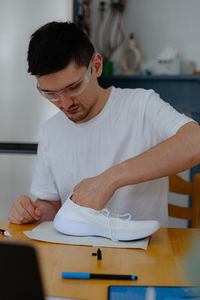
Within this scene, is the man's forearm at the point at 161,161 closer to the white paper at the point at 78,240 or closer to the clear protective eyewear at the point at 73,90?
the white paper at the point at 78,240

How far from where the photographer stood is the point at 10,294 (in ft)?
1.83

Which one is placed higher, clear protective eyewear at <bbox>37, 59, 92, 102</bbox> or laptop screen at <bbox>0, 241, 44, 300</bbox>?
clear protective eyewear at <bbox>37, 59, 92, 102</bbox>

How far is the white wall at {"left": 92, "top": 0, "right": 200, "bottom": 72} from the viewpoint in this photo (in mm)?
3363

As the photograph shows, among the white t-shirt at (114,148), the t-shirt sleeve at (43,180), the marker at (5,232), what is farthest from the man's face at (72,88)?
the marker at (5,232)

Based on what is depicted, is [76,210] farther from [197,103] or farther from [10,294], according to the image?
[197,103]

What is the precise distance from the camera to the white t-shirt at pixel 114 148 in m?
1.61

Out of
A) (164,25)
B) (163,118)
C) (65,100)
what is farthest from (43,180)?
(164,25)

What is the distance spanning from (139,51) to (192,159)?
2.31 metres

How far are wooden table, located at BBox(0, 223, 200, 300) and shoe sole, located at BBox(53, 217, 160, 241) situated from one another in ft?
0.13

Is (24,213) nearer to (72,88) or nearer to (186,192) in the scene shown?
(72,88)

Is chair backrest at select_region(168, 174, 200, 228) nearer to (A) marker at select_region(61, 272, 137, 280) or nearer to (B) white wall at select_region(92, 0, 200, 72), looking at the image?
(A) marker at select_region(61, 272, 137, 280)

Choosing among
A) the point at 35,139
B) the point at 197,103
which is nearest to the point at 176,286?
the point at 35,139

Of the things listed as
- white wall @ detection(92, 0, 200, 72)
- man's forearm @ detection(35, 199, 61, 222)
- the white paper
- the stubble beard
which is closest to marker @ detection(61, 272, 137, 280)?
the white paper

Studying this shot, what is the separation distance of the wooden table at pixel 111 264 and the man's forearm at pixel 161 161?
18 centimetres
